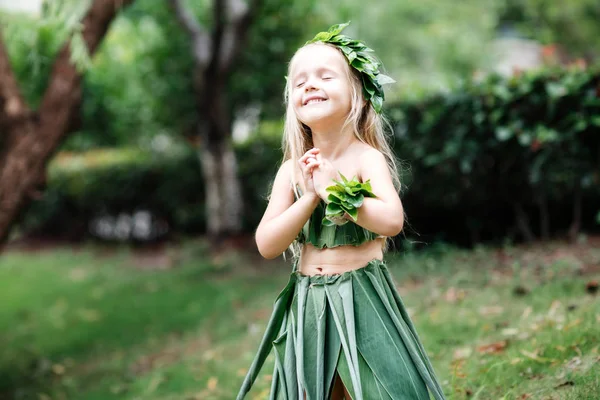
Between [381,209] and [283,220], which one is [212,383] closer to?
[283,220]

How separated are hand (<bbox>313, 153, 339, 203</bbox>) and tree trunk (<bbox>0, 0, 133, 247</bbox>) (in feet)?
11.1

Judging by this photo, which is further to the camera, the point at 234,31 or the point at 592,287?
the point at 234,31

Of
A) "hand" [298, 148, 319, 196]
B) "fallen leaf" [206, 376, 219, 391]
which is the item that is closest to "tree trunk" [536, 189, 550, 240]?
"fallen leaf" [206, 376, 219, 391]

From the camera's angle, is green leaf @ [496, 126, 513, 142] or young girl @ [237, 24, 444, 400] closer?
young girl @ [237, 24, 444, 400]

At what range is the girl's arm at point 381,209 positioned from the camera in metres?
2.07

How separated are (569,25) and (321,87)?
552 inches

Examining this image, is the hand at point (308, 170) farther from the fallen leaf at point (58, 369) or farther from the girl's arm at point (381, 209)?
the fallen leaf at point (58, 369)

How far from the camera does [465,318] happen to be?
4391mm

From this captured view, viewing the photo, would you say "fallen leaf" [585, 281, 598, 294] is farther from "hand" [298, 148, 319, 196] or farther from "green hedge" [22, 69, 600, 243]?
"hand" [298, 148, 319, 196]

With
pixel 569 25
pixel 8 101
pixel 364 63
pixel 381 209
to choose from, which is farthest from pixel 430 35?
pixel 381 209

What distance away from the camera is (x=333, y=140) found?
234cm

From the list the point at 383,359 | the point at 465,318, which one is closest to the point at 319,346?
the point at 383,359

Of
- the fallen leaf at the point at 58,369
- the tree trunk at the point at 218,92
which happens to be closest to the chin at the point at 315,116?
the fallen leaf at the point at 58,369

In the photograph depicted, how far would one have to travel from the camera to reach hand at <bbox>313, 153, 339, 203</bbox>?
211 centimetres
